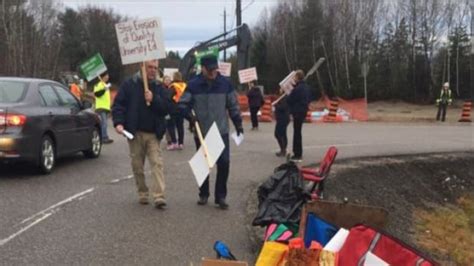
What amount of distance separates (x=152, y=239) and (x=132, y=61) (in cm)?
269

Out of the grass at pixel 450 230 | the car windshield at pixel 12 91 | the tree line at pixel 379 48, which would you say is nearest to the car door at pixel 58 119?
the car windshield at pixel 12 91

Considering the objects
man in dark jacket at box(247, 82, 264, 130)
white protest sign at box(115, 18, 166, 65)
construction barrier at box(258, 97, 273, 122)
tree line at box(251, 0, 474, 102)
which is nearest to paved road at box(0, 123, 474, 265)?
white protest sign at box(115, 18, 166, 65)

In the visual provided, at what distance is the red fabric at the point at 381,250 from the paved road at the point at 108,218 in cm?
152

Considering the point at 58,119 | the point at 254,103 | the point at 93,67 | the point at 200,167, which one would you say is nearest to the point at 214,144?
the point at 200,167

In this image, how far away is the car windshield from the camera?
1002cm

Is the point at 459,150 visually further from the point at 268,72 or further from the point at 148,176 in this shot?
the point at 268,72

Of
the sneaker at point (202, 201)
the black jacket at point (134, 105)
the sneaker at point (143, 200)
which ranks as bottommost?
the sneaker at point (202, 201)

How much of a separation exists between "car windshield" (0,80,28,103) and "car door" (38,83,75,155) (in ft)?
1.07

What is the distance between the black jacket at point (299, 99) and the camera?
1313 centimetres

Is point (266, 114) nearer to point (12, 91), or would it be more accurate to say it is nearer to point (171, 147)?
point (171, 147)

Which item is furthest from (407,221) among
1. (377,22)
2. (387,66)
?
(377,22)

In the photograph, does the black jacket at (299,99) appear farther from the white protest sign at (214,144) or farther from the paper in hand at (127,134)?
the paper in hand at (127,134)

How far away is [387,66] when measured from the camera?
66938 mm

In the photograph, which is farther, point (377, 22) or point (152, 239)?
point (377, 22)
